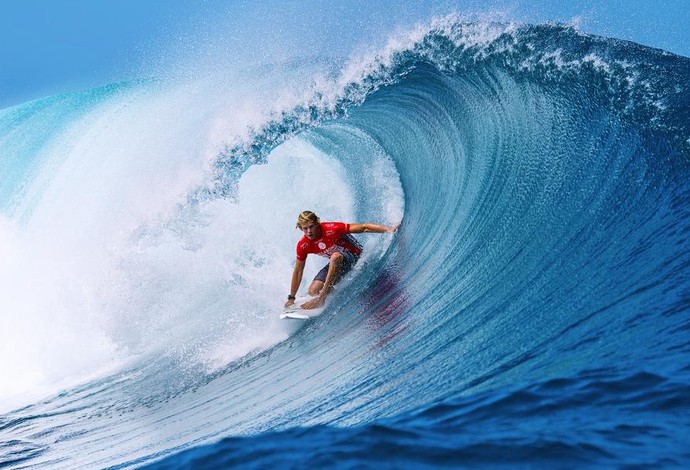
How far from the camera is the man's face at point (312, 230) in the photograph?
234 inches

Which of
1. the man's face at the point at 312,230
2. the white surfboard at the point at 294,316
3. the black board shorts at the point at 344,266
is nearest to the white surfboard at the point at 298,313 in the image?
the white surfboard at the point at 294,316

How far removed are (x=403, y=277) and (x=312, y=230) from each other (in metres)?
0.97

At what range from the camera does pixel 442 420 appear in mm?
2697

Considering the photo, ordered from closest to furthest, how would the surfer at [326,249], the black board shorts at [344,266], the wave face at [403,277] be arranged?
the wave face at [403,277], the surfer at [326,249], the black board shorts at [344,266]

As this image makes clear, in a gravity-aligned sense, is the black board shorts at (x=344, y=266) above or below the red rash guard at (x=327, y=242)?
below

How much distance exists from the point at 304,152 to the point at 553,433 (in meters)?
8.27

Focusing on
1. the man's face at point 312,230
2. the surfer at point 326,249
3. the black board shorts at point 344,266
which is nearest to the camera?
the man's face at point 312,230

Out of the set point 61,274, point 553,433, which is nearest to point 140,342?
point 61,274

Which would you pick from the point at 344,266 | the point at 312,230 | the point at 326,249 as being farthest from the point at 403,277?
the point at 312,230

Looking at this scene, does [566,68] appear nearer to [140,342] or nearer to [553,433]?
[140,342]

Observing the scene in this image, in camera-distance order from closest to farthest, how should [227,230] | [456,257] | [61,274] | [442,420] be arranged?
1. [442,420]
2. [456,257]
3. [227,230]
4. [61,274]

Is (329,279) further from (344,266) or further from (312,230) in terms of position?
(312,230)

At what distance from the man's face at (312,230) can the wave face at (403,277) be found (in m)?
0.66

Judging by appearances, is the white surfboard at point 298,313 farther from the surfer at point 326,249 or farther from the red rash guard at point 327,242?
the red rash guard at point 327,242
